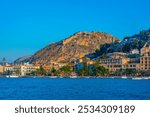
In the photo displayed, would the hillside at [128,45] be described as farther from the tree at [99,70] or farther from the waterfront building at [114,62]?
the tree at [99,70]

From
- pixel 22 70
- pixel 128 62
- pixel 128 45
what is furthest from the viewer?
pixel 128 45

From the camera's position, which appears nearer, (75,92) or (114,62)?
(75,92)

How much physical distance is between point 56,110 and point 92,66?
378 feet

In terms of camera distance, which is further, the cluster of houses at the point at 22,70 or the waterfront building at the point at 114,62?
the cluster of houses at the point at 22,70

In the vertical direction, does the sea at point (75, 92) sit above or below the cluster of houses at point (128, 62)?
below

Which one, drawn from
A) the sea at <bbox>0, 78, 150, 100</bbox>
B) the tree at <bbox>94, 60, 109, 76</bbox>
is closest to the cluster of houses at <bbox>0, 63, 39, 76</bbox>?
the tree at <bbox>94, 60, 109, 76</bbox>

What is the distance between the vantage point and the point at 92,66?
128 meters

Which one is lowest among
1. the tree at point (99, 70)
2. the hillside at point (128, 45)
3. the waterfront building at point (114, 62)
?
the tree at point (99, 70)

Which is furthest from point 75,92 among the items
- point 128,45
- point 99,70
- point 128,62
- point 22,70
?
point 128,45

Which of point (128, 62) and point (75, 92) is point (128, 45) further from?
point (75, 92)

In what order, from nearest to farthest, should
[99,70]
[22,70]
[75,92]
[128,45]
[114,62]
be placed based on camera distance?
1. [75,92]
2. [99,70]
3. [114,62]
4. [22,70]
5. [128,45]

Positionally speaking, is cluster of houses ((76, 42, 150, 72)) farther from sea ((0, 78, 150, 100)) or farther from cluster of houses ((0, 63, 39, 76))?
sea ((0, 78, 150, 100))

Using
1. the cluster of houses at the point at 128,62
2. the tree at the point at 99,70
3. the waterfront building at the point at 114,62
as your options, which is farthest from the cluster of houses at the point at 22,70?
the tree at the point at 99,70

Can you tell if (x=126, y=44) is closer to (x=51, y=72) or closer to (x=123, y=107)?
(x=51, y=72)
